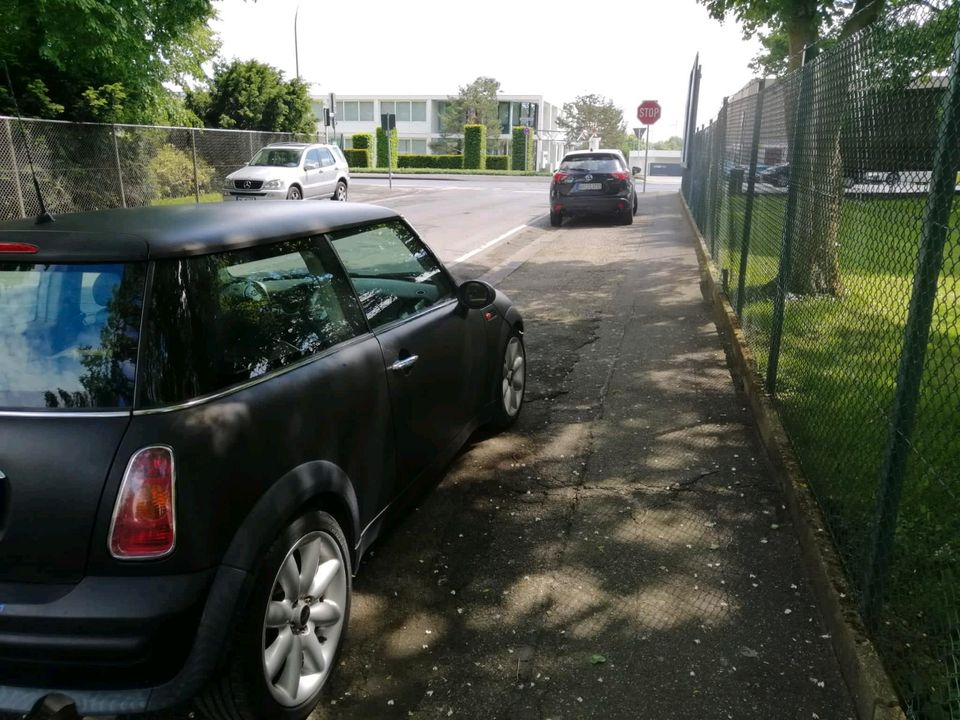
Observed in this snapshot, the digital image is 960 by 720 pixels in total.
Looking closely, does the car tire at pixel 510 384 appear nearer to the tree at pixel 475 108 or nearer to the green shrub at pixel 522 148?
the green shrub at pixel 522 148

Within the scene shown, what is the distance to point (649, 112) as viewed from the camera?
100 ft

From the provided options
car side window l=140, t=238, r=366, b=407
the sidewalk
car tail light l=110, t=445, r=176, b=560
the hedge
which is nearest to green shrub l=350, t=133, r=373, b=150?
the hedge

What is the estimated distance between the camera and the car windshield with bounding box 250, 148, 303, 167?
21131 mm

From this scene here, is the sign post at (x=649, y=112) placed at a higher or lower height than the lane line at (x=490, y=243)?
higher

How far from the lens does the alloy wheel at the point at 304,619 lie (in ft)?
7.81

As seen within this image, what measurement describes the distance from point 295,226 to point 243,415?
0.94 meters

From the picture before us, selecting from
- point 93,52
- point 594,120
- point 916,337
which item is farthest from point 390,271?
point 594,120

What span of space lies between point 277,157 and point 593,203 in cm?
913

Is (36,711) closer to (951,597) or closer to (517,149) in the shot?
(951,597)

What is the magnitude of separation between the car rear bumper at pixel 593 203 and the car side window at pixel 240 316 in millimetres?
Result: 14893

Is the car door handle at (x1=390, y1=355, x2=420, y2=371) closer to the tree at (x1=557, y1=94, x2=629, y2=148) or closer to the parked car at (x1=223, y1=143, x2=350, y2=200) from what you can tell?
the parked car at (x1=223, y1=143, x2=350, y2=200)

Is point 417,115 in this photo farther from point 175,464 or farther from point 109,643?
point 109,643

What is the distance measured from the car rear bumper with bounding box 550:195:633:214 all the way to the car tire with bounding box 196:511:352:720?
15526 millimetres

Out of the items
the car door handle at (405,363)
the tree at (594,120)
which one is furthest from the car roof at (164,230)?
the tree at (594,120)
